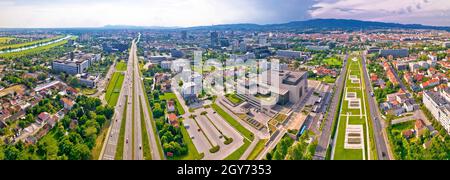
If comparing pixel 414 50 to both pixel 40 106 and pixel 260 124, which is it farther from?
pixel 40 106

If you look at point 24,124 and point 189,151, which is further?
point 24,124

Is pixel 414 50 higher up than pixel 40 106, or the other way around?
pixel 414 50

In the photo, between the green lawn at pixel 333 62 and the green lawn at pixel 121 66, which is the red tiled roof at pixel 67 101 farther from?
the green lawn at pixel 333 62

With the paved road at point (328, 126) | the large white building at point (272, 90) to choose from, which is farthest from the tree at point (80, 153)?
the large white building at point (272, 90)

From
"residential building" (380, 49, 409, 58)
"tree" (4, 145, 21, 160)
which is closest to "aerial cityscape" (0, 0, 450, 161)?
"tree" (4, 145, 21, 160)

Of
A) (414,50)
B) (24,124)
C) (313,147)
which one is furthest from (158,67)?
(414,50)

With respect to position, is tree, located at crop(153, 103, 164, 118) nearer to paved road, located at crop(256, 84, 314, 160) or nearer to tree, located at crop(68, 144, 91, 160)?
tree, located at crop(68, 144, 91, 160)
